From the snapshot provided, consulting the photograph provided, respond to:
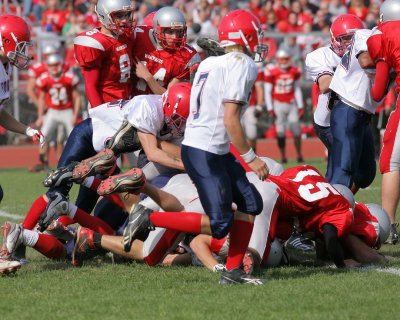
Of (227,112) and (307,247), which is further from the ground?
(227,112)

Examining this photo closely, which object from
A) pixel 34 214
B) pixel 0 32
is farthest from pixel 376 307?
pixel 0 32

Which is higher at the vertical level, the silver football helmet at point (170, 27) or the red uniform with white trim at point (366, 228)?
the silver football helmet at point (170, 27)

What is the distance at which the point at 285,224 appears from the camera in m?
5.38

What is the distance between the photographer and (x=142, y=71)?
6.61m

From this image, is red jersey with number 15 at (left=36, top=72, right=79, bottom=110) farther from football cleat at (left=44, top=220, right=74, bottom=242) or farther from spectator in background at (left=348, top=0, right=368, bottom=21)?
football cleat at (left=44, top=220, right=74, bottom=242)

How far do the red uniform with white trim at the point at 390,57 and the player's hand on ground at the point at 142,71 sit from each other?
5.01 feet

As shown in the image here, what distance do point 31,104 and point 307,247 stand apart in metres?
9.75

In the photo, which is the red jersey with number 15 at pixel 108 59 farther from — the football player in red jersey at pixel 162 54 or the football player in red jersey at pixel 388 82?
the football player in red jersey at pixel 388 82

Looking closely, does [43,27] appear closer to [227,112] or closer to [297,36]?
[297,36]

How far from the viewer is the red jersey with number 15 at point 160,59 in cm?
667

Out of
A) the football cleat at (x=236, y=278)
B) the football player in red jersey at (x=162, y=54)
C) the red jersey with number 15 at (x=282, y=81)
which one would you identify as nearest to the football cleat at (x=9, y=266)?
the football cleat at (x=236, y=278)

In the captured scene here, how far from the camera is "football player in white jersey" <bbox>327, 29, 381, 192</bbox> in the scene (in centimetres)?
648

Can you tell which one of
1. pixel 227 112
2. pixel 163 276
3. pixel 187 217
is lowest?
pixel 163 276

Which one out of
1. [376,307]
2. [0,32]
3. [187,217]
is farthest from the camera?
[0,32]
